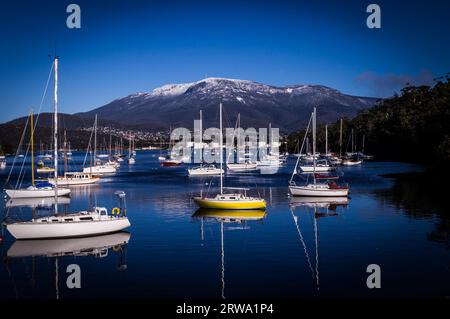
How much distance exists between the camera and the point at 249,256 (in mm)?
29203

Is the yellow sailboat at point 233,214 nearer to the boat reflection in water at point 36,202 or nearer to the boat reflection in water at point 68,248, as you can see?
the boat reflection in water at point 68,248

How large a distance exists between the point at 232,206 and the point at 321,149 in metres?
148

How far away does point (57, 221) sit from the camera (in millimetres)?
32656

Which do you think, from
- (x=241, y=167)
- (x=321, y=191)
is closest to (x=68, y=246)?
(x=321, y=191)

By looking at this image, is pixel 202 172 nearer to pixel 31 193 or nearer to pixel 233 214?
pixel 31 193

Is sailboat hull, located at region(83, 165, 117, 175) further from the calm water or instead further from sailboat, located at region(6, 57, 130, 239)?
sailboat, located at region(6, 57, 130, 239)

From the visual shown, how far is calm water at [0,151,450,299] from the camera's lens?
2316 centimetres

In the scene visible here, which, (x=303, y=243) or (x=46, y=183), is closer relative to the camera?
(x=303, y=243)

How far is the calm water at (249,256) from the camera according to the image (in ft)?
76.0

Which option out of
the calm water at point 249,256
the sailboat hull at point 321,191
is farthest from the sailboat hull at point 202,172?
the calm water at point 249,256

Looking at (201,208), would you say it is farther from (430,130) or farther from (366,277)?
(430,130)

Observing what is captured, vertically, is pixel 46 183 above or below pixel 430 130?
below

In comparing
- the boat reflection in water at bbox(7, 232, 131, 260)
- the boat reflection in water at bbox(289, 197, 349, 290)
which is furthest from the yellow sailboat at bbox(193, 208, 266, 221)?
the boat reflection in water at bbox(7, 232, 131, 260)
